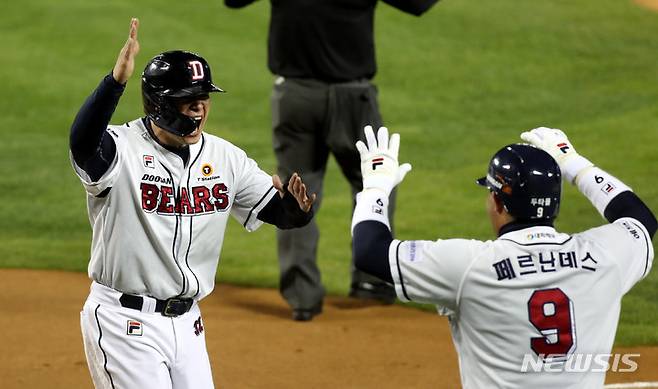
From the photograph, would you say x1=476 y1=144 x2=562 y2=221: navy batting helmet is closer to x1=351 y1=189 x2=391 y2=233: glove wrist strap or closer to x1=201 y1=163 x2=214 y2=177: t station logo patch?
x1=351 y1=189 x2=391 y2=233: glove wrist strap

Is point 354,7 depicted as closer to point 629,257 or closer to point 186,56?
point 186,56

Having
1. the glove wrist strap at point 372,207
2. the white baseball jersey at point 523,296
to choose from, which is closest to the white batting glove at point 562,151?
the white baseball jersey at point 523,296

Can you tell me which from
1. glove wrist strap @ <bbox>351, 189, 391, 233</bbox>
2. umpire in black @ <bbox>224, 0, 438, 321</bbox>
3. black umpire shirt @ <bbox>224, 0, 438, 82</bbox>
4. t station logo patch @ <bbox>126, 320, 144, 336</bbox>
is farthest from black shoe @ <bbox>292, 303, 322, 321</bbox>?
glove wrist strap @ <bbox>351, 189, 391, 233</bbox>

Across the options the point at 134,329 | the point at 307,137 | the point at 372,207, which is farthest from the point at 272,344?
the point at 372,207

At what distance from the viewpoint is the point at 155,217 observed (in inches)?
199

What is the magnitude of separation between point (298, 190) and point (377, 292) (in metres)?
4.14

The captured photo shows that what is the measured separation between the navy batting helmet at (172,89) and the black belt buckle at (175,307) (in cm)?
73

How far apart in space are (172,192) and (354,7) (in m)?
3.95

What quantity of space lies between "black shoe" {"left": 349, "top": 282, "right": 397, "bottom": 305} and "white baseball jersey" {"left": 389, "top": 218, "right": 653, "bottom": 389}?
5.05 metres

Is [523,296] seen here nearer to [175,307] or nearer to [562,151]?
[562,151]

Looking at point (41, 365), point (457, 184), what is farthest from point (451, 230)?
point (41, 365)

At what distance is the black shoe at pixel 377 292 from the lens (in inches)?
361

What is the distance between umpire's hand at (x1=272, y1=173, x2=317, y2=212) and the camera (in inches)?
202

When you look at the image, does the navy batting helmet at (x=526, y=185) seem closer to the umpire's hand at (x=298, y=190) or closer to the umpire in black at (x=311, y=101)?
the umpire's hand at (x=298, y=190)
